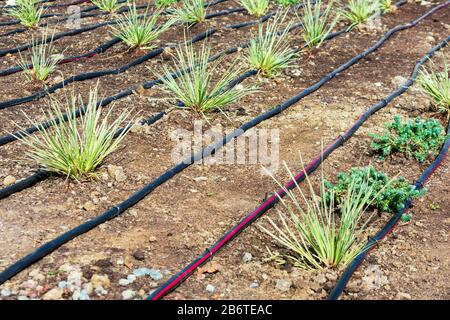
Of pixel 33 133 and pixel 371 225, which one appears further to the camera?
pixel 33 133

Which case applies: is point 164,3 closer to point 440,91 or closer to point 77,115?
point 77,115

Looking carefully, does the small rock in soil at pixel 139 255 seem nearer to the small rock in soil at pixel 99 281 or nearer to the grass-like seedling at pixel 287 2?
the small rock in soil at pixel 99 281

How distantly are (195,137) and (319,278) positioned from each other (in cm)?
147

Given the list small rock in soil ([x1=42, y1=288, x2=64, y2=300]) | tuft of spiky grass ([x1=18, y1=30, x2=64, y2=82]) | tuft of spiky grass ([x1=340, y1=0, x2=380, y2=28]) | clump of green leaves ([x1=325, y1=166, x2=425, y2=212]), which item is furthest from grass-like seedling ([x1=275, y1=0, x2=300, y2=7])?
small rock in soil ([x1=42, y1=288, x2=64, y2=300])

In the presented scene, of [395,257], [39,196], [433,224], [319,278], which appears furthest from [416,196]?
[39,196]

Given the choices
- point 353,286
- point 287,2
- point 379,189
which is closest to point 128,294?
point 353,286

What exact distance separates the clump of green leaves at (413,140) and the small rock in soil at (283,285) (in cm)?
131

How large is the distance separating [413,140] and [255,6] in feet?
9.05

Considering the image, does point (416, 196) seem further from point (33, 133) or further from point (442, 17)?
point (442, 17)

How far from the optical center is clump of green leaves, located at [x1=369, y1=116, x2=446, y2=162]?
3.62 m

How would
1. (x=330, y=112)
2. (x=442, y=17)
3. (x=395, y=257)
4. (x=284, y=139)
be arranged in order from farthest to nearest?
(x=442, y=17) < (x=330, y=112) < (x=284, y=139) < (x=395, y=257)

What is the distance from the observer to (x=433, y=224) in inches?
120

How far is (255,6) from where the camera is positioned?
233 inches

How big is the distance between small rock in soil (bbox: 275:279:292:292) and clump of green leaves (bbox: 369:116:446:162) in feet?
4.30
